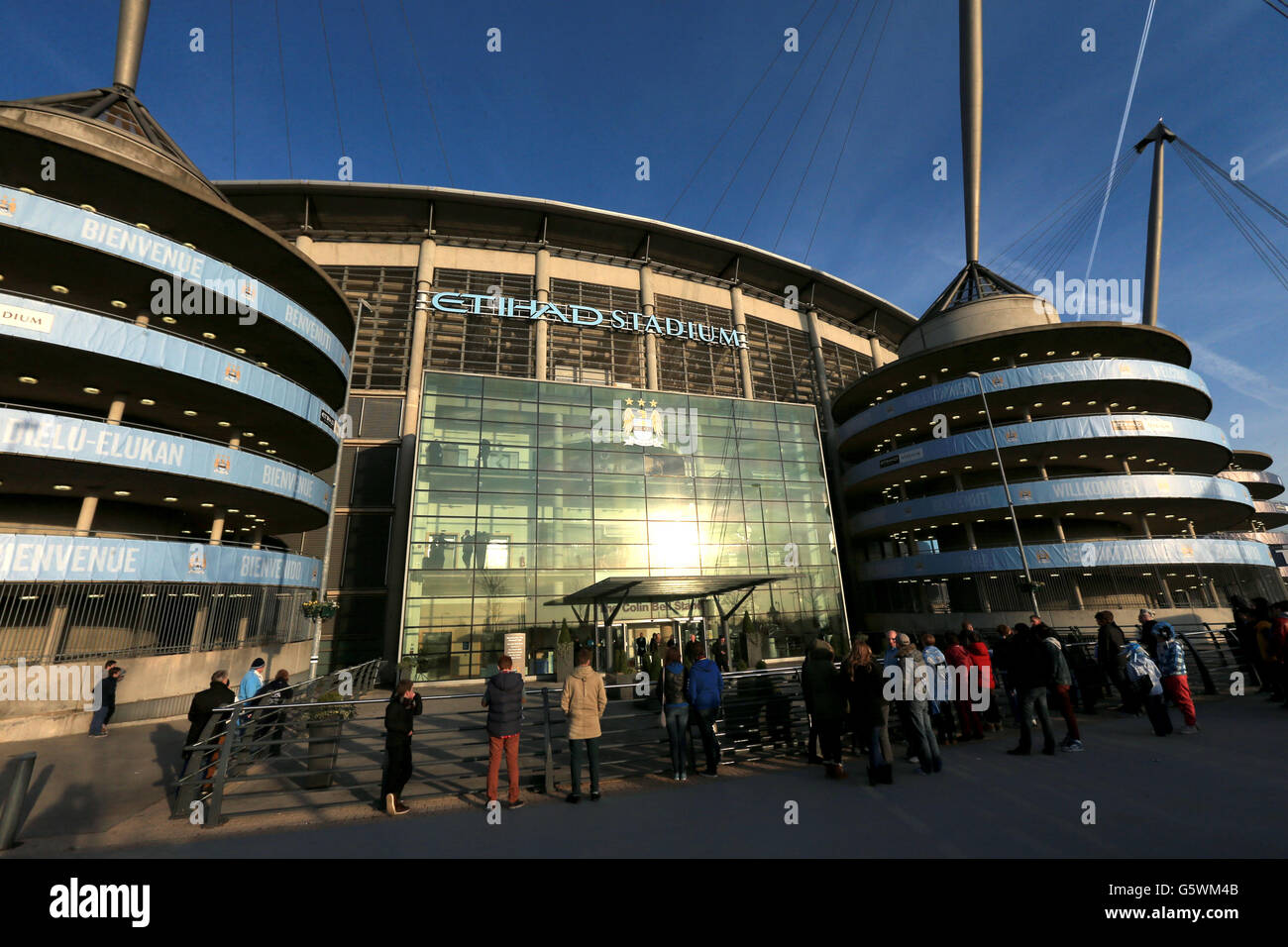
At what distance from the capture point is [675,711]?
24.9 ft

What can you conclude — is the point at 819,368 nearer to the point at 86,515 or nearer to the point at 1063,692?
the point at 1063,692

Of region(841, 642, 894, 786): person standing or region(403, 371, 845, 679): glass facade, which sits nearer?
region(841, 642, 894, 786): person standing

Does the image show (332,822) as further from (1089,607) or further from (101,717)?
(1089,607)

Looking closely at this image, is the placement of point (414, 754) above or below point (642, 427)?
below

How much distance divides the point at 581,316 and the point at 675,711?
1265 inches

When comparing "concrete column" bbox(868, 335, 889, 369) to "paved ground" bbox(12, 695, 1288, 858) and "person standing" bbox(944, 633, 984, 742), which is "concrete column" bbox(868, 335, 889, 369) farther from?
"paved ground" bbox(12, 695, 1288, 858)

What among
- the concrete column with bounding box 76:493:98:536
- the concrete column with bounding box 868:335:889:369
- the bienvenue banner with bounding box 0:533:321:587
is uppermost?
the concrete column with bounding box 868:335:889:369

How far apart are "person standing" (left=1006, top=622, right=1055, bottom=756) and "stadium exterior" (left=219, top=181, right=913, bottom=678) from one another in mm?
9998

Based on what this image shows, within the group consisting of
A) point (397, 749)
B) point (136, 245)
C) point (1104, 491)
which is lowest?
point (397, 749)

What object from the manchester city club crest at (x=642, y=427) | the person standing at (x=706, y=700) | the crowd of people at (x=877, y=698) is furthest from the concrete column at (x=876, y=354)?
the person standing at (x=706, y=700)

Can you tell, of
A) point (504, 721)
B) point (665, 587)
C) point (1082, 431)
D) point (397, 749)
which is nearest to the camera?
point (397, 749)

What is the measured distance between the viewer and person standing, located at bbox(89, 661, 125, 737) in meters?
13.0

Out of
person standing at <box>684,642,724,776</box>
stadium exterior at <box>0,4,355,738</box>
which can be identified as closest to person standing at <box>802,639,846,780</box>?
person standing at <box>684,642,724,776</box>

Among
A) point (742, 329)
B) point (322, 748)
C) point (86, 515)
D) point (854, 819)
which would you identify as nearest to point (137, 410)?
point (86, 515)
